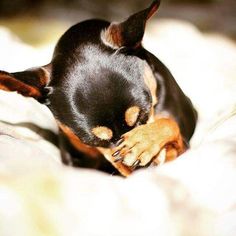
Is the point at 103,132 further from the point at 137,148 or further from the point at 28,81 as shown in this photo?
Answer: the point at 28,81

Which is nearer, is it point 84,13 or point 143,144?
point 143,144

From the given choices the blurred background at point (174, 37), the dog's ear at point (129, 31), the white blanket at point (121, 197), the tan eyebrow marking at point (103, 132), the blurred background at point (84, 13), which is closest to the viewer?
the white blanket at point (121, 197)

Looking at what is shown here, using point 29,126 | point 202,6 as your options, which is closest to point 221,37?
point 202,6

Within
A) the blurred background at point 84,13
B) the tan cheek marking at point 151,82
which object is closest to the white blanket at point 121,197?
the tan cheek marking at point 151,82

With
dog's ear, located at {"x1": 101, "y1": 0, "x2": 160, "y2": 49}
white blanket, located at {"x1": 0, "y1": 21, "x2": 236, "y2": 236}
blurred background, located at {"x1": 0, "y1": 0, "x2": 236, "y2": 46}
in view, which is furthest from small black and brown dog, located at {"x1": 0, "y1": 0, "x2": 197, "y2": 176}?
blurred background, located at {"x1": 0, "y1": 0, "x2": 236, "y2": 46}

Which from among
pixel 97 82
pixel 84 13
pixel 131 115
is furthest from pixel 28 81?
pixel 84 13

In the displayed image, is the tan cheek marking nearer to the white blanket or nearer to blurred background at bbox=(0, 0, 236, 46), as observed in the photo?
the white blanket

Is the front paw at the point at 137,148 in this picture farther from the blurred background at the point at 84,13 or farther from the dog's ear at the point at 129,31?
the blurred background at the point at 84,13
